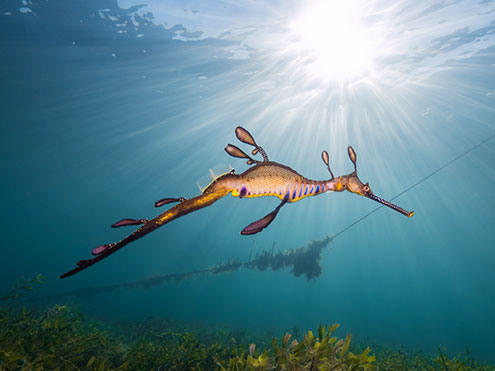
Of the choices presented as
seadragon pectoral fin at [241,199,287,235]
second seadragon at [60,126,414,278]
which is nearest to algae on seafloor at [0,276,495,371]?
seadragon pectoral fin at [241,199,287,235]

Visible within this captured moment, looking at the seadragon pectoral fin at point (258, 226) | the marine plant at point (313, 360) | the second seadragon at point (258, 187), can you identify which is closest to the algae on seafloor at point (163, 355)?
the marine plant at point (313, 360)

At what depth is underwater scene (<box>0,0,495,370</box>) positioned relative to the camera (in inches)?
92.7

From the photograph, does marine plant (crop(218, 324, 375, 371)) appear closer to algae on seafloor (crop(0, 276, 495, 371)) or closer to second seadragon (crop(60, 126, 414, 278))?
algae on seafloor (crop(0, 276, 495, 371))

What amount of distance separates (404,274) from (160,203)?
99.7 meters

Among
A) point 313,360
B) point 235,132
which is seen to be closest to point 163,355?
point 313,360

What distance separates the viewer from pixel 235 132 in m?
1.42

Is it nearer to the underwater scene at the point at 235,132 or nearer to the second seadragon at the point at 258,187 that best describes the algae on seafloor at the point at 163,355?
the underwater scene at the point at 235,132

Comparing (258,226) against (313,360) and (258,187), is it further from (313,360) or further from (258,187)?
(313,360)

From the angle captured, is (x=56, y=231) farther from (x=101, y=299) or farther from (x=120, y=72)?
(x=120, y=72)

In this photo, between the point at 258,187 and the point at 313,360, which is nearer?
the point at 258,187

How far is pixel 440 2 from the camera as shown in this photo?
934 centimetres

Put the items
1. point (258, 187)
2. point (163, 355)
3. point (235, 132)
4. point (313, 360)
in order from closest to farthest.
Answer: point (258, 187)
point (235, 132)
point (313, 360)
point (163, 355)

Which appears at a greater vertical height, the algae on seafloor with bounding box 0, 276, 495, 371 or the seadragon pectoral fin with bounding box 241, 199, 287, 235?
the seadragon pectoral fin with bounding box 241, 199, 287, 235

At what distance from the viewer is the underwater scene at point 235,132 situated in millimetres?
2354
